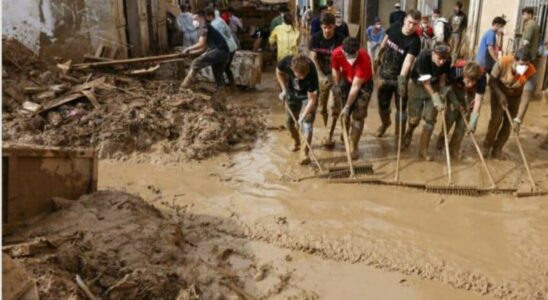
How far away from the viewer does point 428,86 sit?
265 inches

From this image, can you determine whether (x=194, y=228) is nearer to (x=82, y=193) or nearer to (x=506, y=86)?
(x=82, y=193)

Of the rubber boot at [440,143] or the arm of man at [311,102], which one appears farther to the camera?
the rubber boot at [440,143]

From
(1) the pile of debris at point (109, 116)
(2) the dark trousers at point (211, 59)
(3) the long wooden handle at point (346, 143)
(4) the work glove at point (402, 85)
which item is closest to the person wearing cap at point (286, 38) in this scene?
(2) the dark trousers at point (211, 59)

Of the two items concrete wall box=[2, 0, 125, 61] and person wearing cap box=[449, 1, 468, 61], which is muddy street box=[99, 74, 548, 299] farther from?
person wearing cap box=[449, 1, 468, 61]

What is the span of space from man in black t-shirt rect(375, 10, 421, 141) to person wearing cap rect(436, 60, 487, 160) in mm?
616

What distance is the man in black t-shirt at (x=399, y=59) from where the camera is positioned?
23.0 ft

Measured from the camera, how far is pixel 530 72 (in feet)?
21.7

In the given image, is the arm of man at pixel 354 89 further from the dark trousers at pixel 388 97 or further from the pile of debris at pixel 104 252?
the pile of debris at pixel 104 252

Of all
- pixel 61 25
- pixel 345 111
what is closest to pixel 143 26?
pixel 61 25

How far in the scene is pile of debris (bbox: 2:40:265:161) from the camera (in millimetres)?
7297

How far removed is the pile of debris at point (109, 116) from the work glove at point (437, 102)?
282 cm

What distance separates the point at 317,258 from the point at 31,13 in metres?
8.13

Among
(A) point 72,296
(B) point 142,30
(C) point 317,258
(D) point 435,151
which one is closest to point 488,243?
(C) point 317,258

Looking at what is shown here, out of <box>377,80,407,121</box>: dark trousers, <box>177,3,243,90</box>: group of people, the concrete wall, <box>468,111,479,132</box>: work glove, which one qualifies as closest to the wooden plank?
the concrete wall
